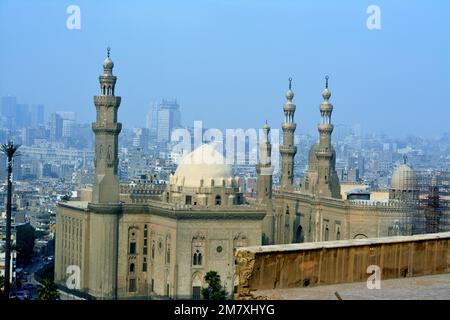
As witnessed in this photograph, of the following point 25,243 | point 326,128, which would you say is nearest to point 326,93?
point 326,128

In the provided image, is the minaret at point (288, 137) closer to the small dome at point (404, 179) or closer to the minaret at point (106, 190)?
the small dome at point (404, 179)

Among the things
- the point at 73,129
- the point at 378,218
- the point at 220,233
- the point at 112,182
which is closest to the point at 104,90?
the point at 112,182

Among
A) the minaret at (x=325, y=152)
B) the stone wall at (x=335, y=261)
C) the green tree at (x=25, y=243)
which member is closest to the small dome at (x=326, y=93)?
the minaret at (x=325, y=152)

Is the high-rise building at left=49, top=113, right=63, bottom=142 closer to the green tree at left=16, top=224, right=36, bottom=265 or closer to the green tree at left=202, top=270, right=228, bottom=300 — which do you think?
the green tree at left=16, top=224, right=36, bottom=265

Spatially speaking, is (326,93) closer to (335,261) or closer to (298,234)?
(298,234)
